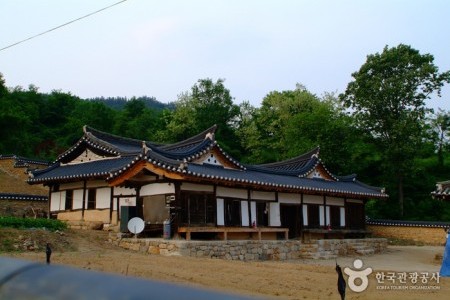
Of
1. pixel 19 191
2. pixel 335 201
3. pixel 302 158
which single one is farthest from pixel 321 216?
pixel 19 191

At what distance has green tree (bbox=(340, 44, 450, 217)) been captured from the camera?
136 ft

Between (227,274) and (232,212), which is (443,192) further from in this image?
(227,274)

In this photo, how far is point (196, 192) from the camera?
73.0ft

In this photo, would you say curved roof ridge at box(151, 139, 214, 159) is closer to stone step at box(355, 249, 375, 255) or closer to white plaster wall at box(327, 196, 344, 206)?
white plaster wall at box(327, 196, 344, 206)

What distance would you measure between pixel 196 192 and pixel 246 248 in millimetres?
3539

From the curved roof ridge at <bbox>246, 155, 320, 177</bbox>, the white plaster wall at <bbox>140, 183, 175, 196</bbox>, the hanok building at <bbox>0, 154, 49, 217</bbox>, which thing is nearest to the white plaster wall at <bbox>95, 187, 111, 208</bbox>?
the white plaster wall at <bbox>140, 183, 175, 196</bbox>

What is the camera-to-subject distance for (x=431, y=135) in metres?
52.0

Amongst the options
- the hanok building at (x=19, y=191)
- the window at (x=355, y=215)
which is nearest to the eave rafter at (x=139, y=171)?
the hanok building at (x=19, y=191)

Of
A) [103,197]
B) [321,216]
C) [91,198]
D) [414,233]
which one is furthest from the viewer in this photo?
[414,233]

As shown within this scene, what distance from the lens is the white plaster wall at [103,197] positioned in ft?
86.2

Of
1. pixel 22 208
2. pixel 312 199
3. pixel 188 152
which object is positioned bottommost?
pixel 22 208

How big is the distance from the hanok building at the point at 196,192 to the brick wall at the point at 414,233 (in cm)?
393

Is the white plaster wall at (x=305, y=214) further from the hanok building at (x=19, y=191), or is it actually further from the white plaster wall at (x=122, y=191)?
the hanok building at (x=19, y=191)

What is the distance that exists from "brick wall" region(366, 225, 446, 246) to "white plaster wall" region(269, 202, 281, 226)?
1447 cm
